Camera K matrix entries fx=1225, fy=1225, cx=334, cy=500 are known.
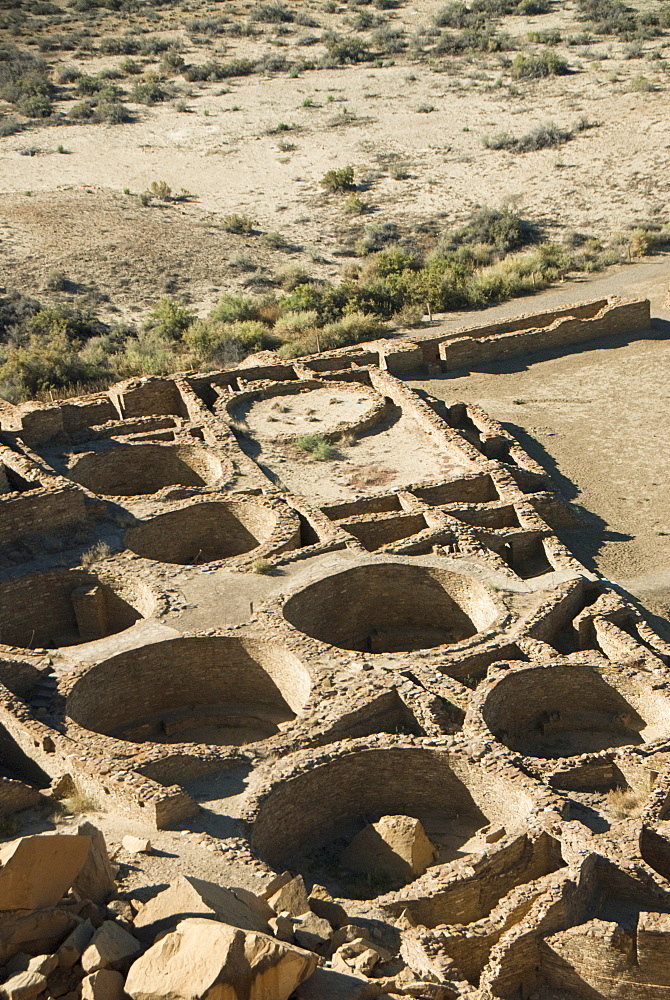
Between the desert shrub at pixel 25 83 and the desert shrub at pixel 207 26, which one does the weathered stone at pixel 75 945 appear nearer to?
the desert shrub at pixel 25 83

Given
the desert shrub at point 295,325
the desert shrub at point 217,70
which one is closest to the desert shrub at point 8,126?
the desert shrub at point 217,70

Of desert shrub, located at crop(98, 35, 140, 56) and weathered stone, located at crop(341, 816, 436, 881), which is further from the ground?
desert shrub, located at crop(98, 35, 140, 56)

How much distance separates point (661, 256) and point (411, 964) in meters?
31.4

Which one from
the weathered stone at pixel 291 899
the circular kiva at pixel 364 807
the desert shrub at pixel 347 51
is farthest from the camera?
the desert shrub at pixel 347 51

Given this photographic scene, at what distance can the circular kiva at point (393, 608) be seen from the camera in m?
20.4

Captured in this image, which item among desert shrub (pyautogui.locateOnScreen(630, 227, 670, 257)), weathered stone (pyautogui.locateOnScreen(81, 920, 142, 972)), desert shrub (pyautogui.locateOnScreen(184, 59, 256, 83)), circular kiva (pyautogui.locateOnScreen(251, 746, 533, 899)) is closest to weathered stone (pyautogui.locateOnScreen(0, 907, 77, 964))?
weathered stone (pyautogui.locateOnScreen(81, 920, 142, 972))

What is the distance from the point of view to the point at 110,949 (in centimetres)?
989

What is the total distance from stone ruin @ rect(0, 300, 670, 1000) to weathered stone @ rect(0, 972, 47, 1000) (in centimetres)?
3

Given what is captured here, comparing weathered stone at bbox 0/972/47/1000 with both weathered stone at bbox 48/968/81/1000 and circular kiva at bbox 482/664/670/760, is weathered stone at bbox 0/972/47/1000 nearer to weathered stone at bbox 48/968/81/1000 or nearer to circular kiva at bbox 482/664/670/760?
weathered stone at bbox 48/968/81/1000

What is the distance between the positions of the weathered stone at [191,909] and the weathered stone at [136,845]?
7.73 ft

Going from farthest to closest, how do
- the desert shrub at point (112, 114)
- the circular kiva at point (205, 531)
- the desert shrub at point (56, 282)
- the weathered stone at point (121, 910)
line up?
the desert shrub at point (112, 114) → the desert shrub at point (56, 282) → the circular kiva at point (205, 531) → the weathered stone at point (121, 910)

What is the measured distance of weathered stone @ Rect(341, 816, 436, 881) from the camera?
48.5 feet

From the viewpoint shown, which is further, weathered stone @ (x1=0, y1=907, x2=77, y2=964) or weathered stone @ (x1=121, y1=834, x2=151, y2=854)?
weathered stone @ (x1=121, y1=834, x2=151, y2=854)

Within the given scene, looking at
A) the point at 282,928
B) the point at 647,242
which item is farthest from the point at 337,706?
the point at 647,242
